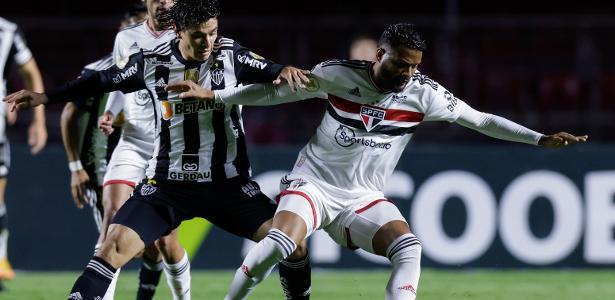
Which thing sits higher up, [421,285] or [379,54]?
[379,54]

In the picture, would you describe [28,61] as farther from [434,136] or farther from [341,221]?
[434,136]

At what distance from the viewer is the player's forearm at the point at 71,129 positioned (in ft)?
25.3

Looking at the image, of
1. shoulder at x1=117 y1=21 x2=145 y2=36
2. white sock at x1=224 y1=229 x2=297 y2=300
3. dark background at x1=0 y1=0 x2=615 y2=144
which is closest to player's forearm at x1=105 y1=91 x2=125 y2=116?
shoulder at x1=117 y1=21 x2=145 y2=36

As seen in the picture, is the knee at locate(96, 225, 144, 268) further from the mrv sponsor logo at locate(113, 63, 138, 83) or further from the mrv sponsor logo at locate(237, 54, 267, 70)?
the mrv sponsor logo at locate(237, 54, 267, 70)

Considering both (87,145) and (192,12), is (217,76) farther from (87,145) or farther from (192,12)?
(87,145)

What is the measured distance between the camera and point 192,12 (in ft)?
19.4

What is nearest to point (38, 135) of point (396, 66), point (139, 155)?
point (139, 155)

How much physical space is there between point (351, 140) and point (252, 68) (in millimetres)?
690

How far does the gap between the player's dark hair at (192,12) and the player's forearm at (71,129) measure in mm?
1865

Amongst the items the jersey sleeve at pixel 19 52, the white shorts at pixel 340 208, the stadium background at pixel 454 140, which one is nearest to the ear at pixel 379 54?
the white shorts at pixel 340 208

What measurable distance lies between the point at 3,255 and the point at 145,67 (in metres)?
4.02

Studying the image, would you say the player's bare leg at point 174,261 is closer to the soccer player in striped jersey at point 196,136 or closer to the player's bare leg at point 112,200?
the player's bare leg at point 112,200

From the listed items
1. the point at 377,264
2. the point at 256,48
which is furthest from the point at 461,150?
the point at 256,48

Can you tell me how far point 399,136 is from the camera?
6406 mm
